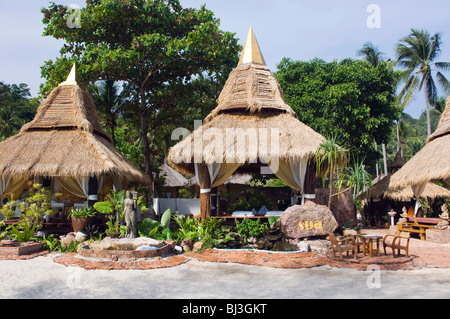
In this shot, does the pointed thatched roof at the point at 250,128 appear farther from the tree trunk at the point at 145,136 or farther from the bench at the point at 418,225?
the bench at the point at 418,225

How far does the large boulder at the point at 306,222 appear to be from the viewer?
30.4 ft

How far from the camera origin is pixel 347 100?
685 inches

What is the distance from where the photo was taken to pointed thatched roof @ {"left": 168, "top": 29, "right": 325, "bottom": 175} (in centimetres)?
1034

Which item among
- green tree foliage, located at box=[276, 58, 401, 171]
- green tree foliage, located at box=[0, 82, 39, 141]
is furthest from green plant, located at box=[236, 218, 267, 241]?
green tree foliage, located at box=[0, 82, 39, 141]

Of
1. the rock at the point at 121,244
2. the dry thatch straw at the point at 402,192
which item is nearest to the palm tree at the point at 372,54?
the dry thatch straw at the point at 402,192

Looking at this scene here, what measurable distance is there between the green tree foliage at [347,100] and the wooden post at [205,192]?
27.4 feet

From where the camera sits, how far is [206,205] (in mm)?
10711

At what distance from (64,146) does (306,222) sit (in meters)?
7.45

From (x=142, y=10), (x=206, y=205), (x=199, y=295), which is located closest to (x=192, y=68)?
(x=142, y=10)

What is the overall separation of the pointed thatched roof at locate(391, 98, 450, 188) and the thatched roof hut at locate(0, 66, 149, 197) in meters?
9.19

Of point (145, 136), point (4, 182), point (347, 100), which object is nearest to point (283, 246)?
point (4, 182)

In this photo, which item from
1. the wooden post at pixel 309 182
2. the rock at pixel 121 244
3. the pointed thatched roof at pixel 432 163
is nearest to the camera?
the rock at pixel 121 244

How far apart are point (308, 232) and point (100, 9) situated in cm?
1212

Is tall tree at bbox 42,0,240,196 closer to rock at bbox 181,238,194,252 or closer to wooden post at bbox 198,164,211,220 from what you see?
wooden post at bbox 198,164,211,220
